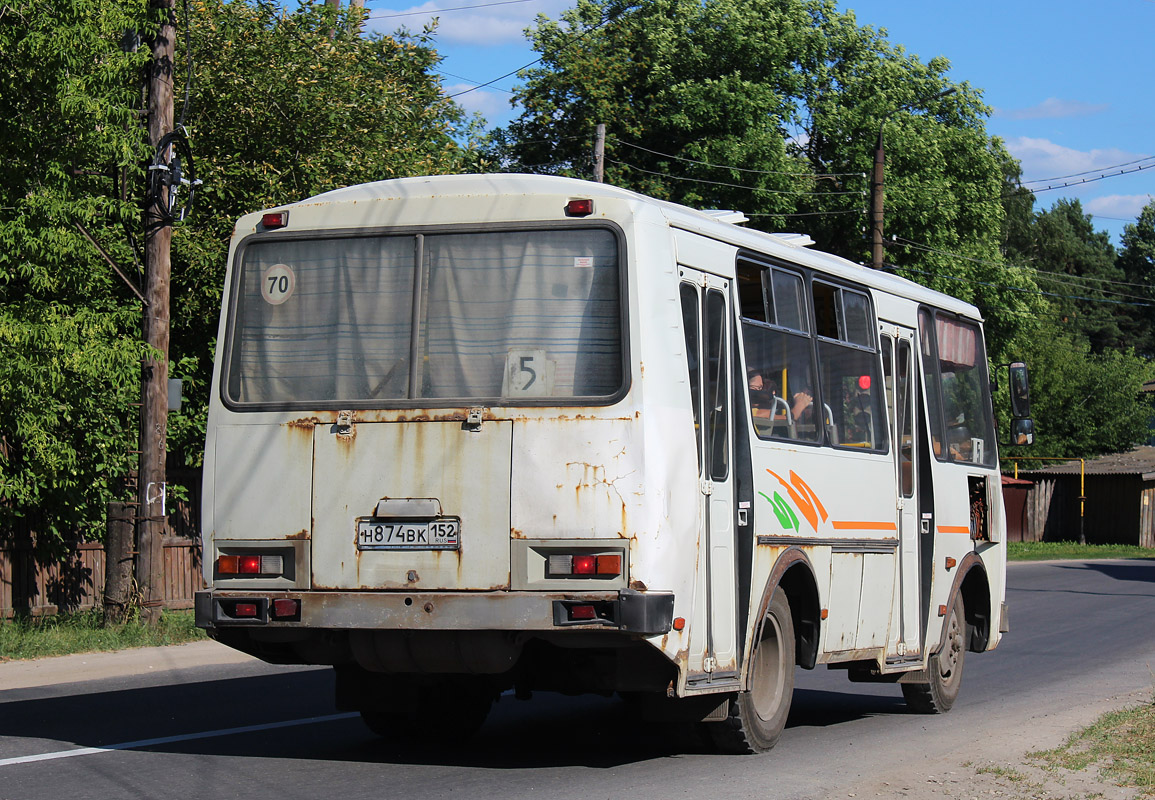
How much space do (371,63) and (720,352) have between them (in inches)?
675

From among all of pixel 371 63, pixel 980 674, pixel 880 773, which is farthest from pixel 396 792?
pixel 371 63

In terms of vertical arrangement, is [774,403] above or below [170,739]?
above

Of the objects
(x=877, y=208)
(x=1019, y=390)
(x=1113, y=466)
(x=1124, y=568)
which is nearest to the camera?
(x=1019, y=390)

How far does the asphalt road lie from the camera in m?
7.76

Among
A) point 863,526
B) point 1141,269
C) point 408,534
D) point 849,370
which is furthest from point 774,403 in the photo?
point 1141,269

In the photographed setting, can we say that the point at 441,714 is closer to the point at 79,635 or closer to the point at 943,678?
the point at 943,678

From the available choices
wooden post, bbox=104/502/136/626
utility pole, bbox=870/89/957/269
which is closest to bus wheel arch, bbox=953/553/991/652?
wooden post, bbox=104/502/136/626

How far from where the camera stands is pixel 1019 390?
13.0 meters

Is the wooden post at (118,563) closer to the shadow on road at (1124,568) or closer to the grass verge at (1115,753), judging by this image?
the grass verge at (1115,753)

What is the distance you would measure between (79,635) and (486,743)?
7782 millimetres

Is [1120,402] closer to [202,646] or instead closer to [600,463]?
[202,646]

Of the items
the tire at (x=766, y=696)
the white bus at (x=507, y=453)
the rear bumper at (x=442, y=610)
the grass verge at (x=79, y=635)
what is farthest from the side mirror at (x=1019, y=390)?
the grass verge at (x=79, y=635)

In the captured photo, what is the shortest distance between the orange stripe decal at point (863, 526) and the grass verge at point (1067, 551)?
3245cm

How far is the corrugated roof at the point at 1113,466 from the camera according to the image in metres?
53.2
